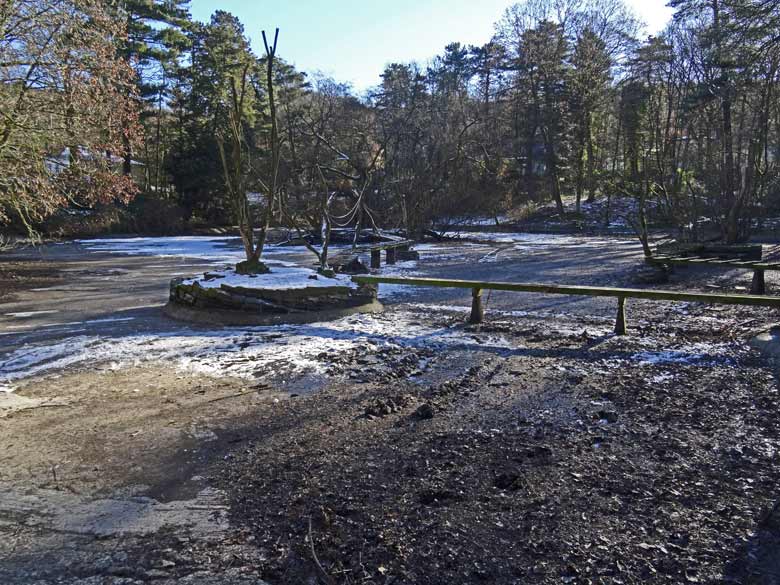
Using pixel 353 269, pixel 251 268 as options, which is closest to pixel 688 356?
pixel 251 268

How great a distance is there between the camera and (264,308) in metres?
7.39

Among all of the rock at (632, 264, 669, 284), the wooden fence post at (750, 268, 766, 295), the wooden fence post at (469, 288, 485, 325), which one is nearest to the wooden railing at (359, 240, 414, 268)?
the rock at (632, 264, 669, 284)

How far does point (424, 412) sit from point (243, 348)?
8.36 ft

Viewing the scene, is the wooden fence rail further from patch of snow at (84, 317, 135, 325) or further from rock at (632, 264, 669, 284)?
rock at (632, 264, 669, 284)

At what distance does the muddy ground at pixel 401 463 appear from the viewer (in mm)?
2488

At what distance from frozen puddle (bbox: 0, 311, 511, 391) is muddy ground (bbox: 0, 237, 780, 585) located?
2.5 inches

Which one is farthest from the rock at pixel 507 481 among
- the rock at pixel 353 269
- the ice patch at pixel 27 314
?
the rock at pixel 353 269

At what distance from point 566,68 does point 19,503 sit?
125 feet

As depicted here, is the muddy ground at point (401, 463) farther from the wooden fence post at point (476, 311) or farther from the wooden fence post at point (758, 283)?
the wooden fence post at point (758, 283)

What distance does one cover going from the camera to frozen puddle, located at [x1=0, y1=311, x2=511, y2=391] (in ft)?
17.9

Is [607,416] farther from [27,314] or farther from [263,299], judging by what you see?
[27,314]

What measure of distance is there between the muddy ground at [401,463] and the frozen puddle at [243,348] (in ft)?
Result: 0.21

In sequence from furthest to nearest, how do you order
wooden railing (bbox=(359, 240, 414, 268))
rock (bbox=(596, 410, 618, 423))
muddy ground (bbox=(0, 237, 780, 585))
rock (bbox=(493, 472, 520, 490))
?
1. wooden railing (bbox=(359, 240, 414, 268))
2. rock (bbox=(596, 410, 618, 423))
3. rock (bbox=(493, 472, 520, 490))
4. muddy ground (bbox=(0, 237, 780, 585))

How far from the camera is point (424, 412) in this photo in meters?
4.27
